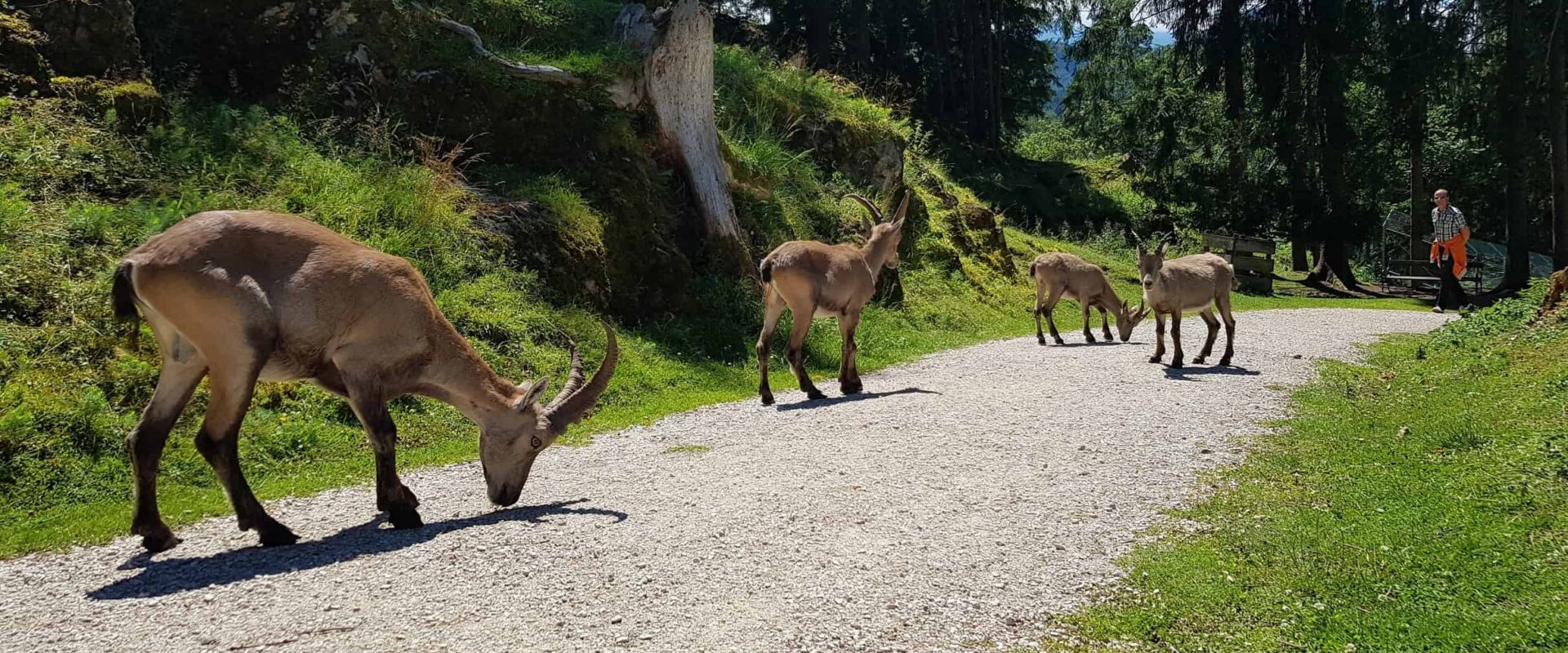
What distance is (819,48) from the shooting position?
40.4 metres

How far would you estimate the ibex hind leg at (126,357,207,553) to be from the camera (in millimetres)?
6809

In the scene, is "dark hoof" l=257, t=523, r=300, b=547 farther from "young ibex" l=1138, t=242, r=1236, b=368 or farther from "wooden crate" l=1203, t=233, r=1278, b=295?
"wooden crate" l=1203, t=233, r=1278, b=295

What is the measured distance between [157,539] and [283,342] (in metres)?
1.54

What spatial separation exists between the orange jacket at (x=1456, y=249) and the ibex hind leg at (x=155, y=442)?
86.3 feet

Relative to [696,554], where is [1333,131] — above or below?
above

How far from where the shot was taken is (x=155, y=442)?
270 inches

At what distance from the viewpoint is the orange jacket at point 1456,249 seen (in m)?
24.0

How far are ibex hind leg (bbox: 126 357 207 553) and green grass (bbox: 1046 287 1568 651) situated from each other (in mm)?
5916

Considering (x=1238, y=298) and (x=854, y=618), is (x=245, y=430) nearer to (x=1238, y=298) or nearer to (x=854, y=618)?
(x=854, y=618)

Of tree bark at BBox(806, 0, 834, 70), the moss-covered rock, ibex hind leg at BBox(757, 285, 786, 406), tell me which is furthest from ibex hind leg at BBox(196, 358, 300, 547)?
tree bark at BBox(806, 0, 834, 70)

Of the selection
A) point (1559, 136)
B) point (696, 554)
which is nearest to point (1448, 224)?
point (1559, 136)

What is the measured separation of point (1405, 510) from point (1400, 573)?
4.71 feet

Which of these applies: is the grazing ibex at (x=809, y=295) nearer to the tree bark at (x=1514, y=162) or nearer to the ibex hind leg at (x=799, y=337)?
the ibex hind leg at (x=799, y=337)

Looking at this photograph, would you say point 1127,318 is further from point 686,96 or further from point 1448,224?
point 686,96
